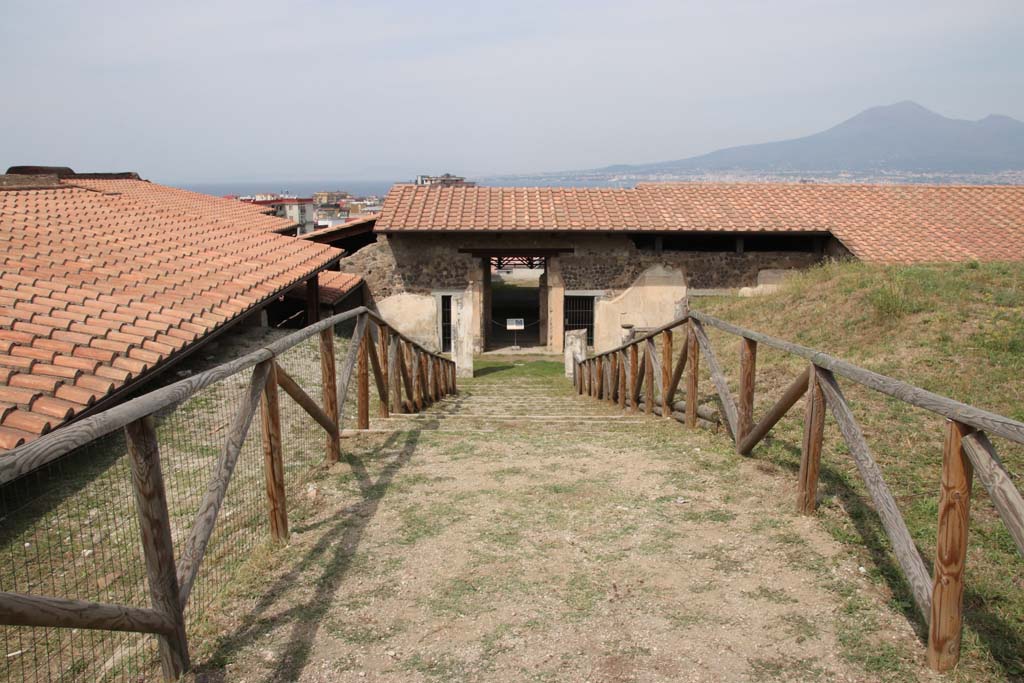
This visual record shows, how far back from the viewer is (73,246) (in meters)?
9.53

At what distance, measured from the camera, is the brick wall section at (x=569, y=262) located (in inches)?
792

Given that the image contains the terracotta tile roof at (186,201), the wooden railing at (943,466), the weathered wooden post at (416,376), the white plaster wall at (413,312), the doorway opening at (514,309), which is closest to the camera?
the wooden railing at (943,466)

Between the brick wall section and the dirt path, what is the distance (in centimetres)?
1470

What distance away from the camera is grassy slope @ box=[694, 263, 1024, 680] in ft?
10.9

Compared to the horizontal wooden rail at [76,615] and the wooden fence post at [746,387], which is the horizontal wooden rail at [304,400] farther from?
the wooden fence post at [746,387]

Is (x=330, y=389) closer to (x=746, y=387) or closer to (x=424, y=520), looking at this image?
(x=424, y=520)

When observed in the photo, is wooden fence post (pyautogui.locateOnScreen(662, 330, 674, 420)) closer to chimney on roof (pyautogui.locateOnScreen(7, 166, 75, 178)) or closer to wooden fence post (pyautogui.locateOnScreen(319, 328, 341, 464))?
wooden fence post (pyautogui.locateOnScreen(319, 328, 341, 464))

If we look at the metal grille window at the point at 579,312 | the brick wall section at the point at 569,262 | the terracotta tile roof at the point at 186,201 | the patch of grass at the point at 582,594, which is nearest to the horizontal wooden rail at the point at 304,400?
the patch of grass at the point at 582,594

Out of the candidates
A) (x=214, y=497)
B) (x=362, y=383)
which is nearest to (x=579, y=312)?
(x=362, y=383)

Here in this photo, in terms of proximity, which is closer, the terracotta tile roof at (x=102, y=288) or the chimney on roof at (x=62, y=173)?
A: the terracotta tile roof at (x=102, y=288)

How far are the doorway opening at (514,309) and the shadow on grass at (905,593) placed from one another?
14945 millimetres

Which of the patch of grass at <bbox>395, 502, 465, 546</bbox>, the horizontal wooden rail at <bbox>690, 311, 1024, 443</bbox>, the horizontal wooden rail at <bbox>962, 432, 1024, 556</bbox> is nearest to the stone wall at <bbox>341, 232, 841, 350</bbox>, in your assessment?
the patch of grass at <bbox>395, 502, 465, 546</bbox>

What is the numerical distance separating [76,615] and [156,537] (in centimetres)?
49

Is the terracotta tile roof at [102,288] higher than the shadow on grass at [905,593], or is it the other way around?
the terracotta tile roof at [102,288]
